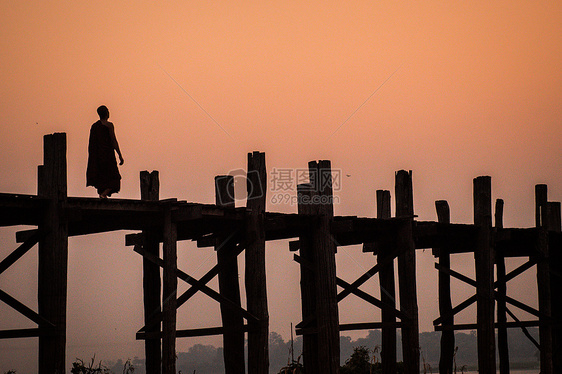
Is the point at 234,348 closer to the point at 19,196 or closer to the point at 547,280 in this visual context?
the point at 19,196

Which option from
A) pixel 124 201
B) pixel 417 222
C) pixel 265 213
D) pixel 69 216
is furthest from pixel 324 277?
pixel 69 216

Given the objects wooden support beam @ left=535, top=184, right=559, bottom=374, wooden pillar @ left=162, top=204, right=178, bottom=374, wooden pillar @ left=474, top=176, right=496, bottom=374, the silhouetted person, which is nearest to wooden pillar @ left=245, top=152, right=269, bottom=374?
wooden pillar @ left=162, top=204, right=178, bottom=374

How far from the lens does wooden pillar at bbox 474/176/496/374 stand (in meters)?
13.8

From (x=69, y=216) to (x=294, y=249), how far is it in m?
5.25

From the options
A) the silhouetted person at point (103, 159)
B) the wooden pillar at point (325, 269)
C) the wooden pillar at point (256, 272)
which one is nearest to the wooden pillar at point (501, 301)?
the wooden pillar at point (325, 269)

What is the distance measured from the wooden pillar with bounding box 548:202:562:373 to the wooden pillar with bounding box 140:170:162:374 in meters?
7.41

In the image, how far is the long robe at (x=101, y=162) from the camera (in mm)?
10492

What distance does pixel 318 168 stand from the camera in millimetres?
11773

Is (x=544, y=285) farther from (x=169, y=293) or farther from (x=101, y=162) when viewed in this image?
(x=101, y=162)

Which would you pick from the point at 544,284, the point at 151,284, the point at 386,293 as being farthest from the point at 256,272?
the point at 544,284

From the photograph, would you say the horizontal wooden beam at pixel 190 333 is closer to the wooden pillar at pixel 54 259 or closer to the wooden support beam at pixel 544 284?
the wooden pillar at pixel 54 259

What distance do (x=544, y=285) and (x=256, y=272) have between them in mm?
6556

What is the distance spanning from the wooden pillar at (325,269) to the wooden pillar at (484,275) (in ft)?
10.8

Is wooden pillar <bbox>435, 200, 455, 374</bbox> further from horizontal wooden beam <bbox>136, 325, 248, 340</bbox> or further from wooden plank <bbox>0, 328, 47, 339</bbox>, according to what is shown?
wooden plank <bbox>0, 328, 47, 339</bbox>
